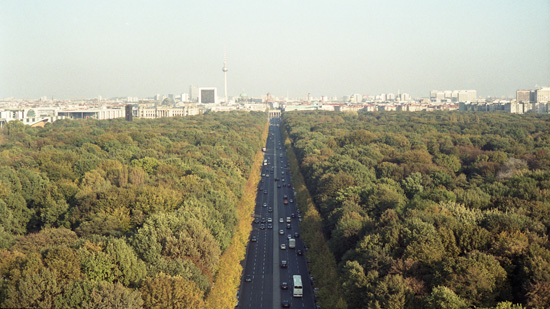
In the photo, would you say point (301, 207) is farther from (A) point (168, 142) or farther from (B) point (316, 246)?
(A) point (168, 142)

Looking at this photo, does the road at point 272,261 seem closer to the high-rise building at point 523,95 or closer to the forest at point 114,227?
the forest at point 114,227

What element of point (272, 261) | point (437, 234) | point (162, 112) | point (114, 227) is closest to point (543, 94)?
point (162, 112)

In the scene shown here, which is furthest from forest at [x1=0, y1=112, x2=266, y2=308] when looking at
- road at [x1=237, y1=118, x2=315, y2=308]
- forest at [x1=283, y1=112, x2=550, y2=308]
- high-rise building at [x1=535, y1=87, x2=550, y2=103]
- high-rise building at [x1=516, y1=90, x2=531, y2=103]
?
high-rise building at [x1=516, y1=90, x2=531, y2=103]

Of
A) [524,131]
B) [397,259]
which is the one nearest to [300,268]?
[397,259]

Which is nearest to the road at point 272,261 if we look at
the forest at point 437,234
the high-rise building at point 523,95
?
the forest at point 437,234

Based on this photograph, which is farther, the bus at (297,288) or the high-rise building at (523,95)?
the high-rise building at (523,95)
